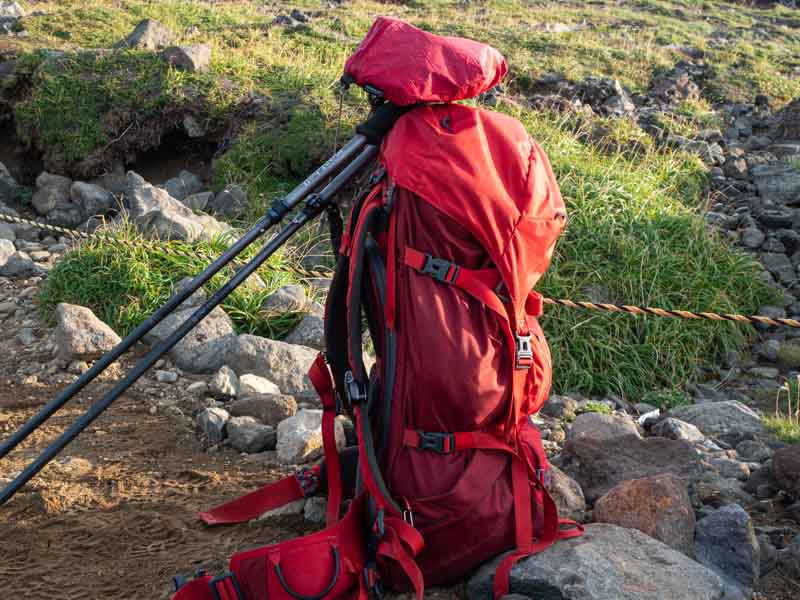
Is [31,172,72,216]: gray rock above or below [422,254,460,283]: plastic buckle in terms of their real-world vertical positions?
below

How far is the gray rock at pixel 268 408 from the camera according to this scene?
380 centimetres

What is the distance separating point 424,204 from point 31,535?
181 centimetres

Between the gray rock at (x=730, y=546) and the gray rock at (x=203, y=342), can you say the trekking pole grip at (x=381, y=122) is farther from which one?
the gray rock at (x=203, y=342)

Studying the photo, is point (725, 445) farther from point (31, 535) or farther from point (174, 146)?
point (174, 146)

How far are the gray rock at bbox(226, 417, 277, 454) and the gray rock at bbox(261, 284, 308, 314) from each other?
1404 millimetres

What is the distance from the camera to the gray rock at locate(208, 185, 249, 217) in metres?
6.90

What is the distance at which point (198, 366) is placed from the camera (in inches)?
174

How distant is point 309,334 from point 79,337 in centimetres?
120

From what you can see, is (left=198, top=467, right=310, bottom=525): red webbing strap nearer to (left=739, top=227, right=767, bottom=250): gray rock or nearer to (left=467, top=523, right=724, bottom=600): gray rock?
(left=467, top=523, right=724, bottom=600): gray rock

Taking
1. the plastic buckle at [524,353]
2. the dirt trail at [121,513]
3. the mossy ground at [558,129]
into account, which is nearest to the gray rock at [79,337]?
the dirt trail at [121,513]

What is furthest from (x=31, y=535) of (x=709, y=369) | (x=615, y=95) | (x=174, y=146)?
(x=615, y=95)

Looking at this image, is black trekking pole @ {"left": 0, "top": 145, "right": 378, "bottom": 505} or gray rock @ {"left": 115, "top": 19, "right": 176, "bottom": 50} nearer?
black trekking pole @ {"left": 0, "top": 145, "right": 378, "bottom": 505}

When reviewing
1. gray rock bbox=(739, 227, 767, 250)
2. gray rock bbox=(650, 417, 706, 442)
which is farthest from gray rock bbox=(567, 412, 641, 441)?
gray rock bbox=(739, 227, 767, 250)

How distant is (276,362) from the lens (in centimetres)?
430
